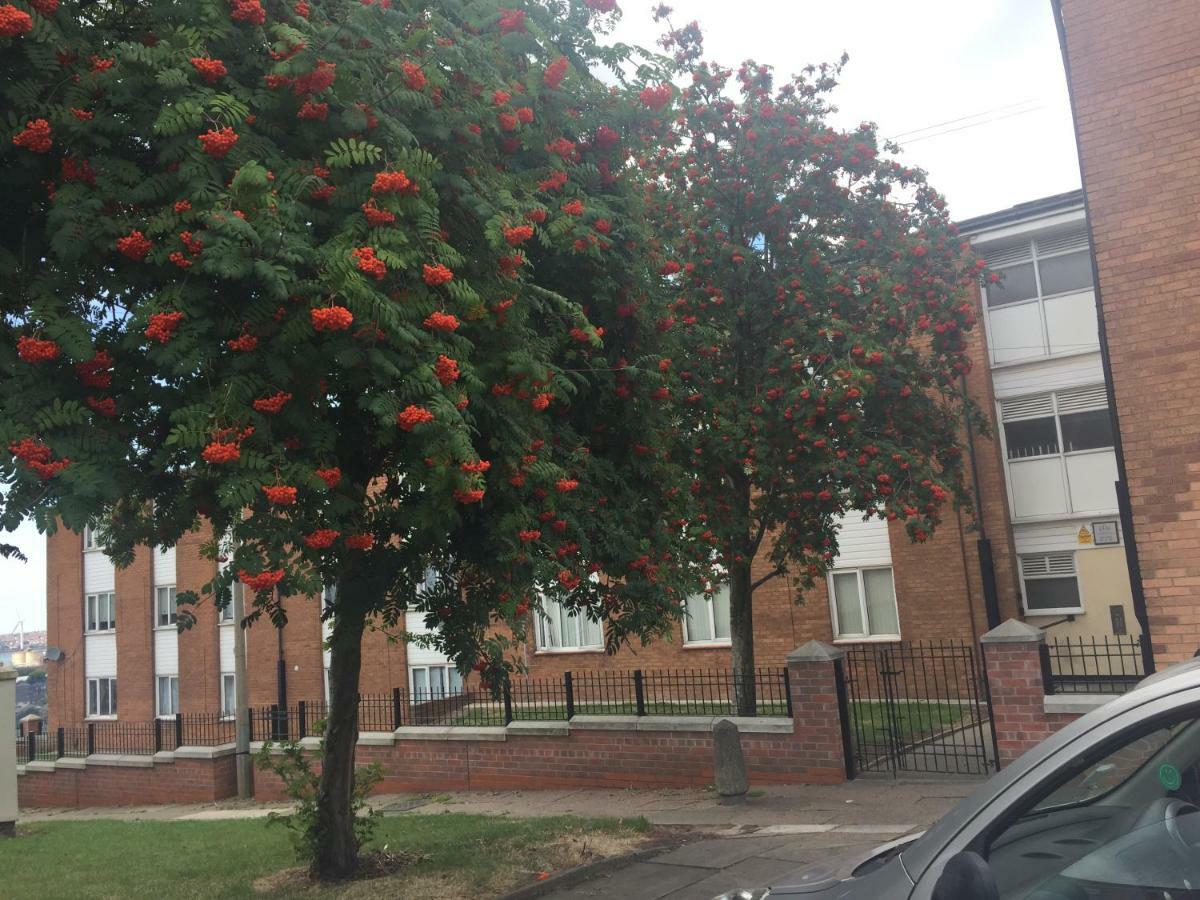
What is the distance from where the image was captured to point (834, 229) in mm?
13898

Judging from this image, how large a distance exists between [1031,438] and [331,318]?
18.5 metres

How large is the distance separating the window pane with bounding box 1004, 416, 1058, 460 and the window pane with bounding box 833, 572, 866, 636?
163 inches

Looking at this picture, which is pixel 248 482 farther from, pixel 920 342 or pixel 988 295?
pixel 988 295

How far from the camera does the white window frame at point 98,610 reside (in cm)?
3428

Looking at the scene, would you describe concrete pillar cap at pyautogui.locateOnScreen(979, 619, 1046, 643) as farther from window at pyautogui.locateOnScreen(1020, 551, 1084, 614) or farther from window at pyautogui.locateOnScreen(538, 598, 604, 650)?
window at pyautogui.locateOnScreen(538, 598, 604, 650)

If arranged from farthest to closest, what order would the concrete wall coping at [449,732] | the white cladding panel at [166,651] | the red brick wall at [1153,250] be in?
the white cladding panel at [166,651] → the concrete wall coping at [449,732] → the red brick wall at [1153,250]

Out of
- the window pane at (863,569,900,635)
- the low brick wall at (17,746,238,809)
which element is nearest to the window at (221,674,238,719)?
the low brick wall at (17,746,238,809)

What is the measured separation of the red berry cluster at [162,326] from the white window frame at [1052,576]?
18.7 meters

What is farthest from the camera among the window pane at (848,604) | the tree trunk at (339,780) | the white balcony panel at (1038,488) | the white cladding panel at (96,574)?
the white cladding panel at (96,574)

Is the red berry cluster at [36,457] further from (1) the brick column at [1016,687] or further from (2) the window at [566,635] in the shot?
(2) the window at [566,635]

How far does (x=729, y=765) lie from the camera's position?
11.3 m

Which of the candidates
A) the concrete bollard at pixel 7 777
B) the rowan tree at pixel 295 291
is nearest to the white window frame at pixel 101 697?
the concrete bollard at pixel 7 777

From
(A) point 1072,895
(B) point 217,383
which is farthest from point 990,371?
(A) point 1072,895

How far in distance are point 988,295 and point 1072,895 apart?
780 inches
